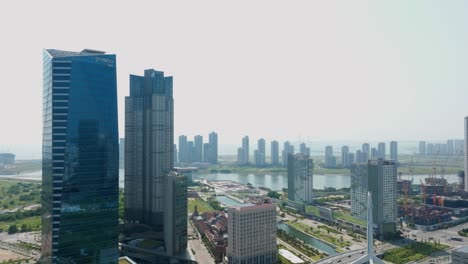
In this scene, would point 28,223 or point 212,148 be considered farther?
point 212,148

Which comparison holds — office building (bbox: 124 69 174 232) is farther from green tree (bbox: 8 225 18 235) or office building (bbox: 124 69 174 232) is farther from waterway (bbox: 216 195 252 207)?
waterway (bbox: 216 195 252 207)

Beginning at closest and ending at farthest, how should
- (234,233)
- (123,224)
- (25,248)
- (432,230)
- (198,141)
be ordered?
(234,233) < (25,248) < (123,224) < (432,230) < (198,141)

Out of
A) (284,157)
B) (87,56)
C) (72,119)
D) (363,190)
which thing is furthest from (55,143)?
(284,157)

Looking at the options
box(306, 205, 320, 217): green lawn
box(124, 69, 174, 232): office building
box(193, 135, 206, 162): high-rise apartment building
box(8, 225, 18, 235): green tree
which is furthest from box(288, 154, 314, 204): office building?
box(193, 135, 206, 162): high-rise apartment building

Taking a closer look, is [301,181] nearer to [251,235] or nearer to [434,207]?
[434,207]

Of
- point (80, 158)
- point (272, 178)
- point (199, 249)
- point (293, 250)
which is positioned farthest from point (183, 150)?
point (80, 158)

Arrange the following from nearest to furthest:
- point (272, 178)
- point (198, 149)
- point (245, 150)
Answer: point (272, 178), point (198, 149), point (245, 150)

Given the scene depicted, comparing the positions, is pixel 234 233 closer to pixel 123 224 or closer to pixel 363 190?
pixel 123 224
